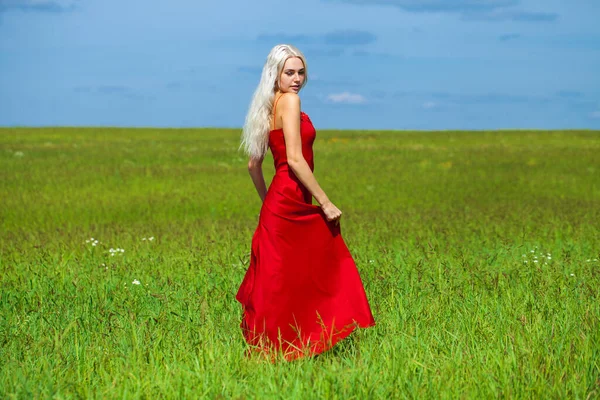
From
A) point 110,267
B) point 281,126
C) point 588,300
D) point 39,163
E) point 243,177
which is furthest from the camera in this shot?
point 39,163

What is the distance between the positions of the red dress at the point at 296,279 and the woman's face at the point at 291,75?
0.25 meters

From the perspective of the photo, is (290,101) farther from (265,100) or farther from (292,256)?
(292,256)

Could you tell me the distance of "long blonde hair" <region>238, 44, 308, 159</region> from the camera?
16.4 ft

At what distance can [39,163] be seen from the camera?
88.6 feet

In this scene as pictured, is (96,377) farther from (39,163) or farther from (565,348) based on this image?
(39,163)

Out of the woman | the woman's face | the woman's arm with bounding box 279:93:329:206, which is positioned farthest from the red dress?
the woman's face

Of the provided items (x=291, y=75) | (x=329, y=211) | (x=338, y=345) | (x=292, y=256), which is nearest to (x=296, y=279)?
(x=292, y=256)

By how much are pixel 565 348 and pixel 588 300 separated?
168 cm

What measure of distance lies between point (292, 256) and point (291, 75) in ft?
4.15

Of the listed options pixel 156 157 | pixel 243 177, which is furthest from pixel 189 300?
pixel 156 157

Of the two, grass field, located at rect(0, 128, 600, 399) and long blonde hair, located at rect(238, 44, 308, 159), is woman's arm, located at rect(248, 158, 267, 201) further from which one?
grass field, located at rect(0, 128, 600, 399)

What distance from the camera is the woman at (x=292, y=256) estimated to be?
16.3ft

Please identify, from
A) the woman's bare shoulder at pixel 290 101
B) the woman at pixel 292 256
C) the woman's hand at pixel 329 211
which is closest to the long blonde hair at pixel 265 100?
the woman at pixel 292 256

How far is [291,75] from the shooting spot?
4.97 metres
